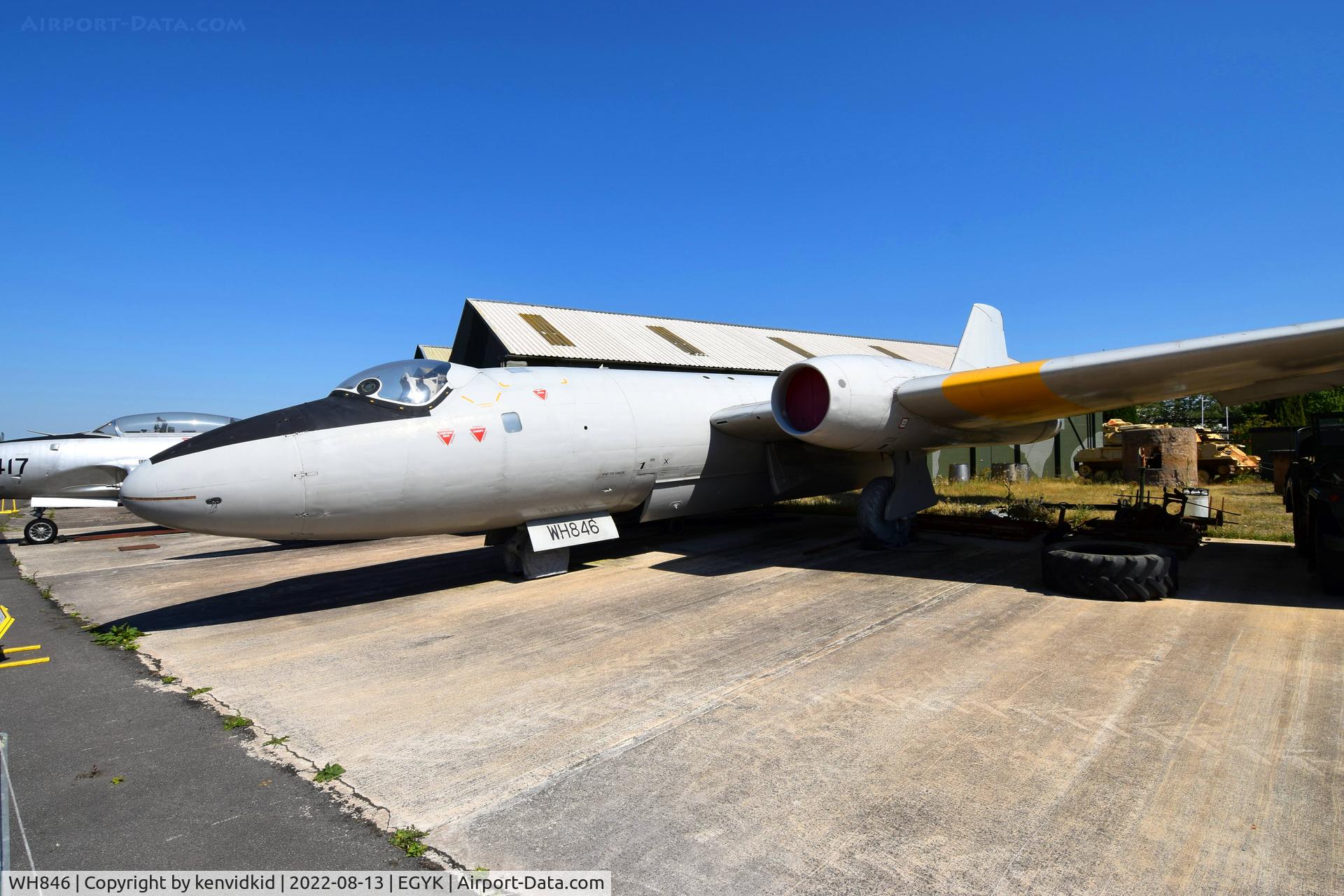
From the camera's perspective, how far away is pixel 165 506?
6.20 meters

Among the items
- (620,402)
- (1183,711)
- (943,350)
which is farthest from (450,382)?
(943,350)

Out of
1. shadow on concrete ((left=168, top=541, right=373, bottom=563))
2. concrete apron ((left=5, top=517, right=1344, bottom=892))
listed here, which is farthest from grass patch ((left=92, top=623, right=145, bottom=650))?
shadow on concrete ((left=168, top=541, right=373, bottom=563))

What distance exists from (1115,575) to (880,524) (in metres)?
3.54

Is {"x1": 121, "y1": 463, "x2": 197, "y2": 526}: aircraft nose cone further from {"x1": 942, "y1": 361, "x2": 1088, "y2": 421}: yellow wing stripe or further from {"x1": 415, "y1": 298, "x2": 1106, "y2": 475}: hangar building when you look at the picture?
{"x1": 415, "y1": 298, "x2": 1106, "y2": 475}: hangar building

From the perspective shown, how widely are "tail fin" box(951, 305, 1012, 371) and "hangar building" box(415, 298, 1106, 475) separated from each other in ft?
25.0

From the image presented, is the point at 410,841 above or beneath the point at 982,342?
beneath

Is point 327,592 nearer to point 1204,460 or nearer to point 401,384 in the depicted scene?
point 401,384

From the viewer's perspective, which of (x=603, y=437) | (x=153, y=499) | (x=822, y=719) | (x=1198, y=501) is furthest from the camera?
(x=1198, y=501)

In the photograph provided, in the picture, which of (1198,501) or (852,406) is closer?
(852,406)

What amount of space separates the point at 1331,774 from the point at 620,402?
7.06 metres

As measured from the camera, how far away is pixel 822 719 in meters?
4.27

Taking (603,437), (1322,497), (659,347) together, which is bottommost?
(1322,497)

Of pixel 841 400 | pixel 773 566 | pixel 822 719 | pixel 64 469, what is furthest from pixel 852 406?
pixel 64 469

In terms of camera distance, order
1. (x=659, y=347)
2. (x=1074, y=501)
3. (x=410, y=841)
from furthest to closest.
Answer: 1. (x=659, y=347)
2. (x=1074, y=501)
3. (x=410, y=841)
